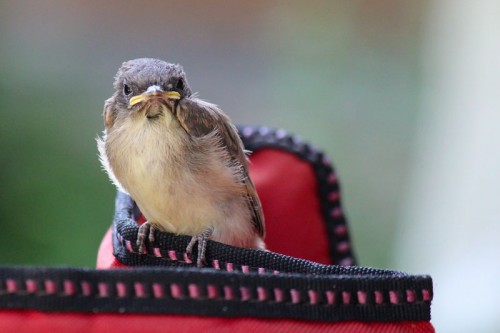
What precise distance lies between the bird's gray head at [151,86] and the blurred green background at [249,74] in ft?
6.08

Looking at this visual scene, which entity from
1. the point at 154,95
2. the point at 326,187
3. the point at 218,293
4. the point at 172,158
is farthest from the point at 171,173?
the point at 218,293

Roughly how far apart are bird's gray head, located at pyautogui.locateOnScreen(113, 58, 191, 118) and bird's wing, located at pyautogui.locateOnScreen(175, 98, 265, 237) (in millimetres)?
27

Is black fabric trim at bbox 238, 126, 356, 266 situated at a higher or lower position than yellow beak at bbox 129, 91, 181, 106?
lower

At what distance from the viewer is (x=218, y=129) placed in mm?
1404

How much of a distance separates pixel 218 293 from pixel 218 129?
608 millimetres

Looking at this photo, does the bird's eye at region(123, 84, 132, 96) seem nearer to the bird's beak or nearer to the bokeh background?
the bird's beak

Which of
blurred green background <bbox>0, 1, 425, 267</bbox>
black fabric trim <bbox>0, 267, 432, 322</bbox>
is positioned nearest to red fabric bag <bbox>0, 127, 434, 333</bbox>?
black fabric trim <bbox>0, 267, 432, 322</bbox>

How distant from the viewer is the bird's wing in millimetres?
1334

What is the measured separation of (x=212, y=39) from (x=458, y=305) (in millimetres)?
1993

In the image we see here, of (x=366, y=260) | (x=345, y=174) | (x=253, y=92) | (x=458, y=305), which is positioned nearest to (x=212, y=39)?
(x=253, y=92)

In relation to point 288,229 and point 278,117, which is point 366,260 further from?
point 288,229

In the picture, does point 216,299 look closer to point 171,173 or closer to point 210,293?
point 210,293

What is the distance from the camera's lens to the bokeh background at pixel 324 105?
2.96m

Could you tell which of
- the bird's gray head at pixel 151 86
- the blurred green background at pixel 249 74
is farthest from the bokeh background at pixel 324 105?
the bird's gray head at pixel 151 86
